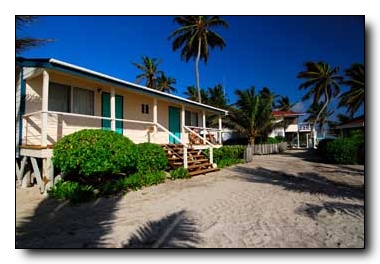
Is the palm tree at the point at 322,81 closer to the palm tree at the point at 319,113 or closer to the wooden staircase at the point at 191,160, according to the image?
the palm tree at the point at 319,113

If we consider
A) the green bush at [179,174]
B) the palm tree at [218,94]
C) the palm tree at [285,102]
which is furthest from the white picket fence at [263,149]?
the green bush at [179,174]

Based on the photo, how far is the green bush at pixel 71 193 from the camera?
13.7ft

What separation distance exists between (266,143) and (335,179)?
22.5ft

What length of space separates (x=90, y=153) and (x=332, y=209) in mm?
4224

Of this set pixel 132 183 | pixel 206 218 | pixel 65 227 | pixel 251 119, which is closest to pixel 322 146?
pixel 206 218

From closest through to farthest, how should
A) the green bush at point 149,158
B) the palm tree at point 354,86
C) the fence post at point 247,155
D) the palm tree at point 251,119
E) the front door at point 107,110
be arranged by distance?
the palm tree at point 354,86 → the green bush at point 149,158 → the front door at point 107,110 → the fence post at point 247,155 → the palm tree at point 251,119

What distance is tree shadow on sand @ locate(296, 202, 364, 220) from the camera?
3.34 meters

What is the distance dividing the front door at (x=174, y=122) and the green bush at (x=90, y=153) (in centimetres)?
540

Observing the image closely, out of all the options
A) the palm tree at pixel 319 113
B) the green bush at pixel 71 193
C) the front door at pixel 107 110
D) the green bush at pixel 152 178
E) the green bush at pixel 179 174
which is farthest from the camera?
the front door at pixel 107 110

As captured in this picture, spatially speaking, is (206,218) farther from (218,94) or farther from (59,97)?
(218,94)

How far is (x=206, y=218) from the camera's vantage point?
338 centimetres

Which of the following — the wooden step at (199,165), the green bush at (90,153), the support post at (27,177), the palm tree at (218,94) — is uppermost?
the palm tree at (218,94)
